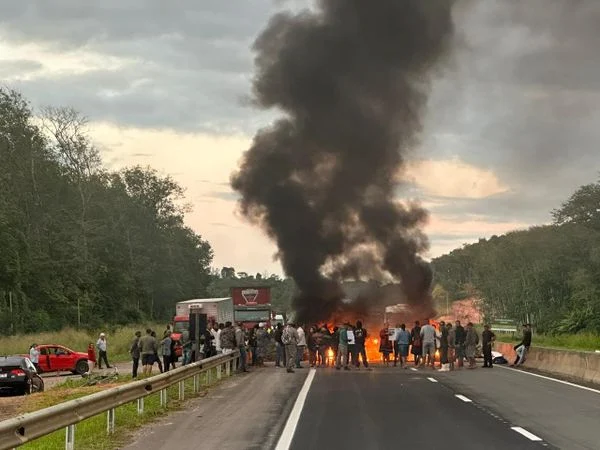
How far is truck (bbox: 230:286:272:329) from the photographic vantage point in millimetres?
50438

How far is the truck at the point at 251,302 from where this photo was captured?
165 feet

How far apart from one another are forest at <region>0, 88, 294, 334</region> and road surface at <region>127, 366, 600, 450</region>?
28539 mm

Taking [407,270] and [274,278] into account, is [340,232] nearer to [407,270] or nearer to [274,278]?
[407,270]

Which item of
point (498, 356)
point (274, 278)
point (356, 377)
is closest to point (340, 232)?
point (498, 356)

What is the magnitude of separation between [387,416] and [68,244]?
62.5 m

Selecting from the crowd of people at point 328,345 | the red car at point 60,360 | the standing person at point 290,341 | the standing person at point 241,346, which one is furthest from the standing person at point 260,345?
the red car at point 60,360

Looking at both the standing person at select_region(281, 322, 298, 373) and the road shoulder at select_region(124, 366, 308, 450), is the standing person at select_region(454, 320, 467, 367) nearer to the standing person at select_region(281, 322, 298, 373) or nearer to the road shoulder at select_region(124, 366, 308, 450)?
the standing person at select_region(281, 322, 298, 373)

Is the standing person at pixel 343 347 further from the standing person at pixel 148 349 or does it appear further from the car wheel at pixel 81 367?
the car wheel at pixel 81 367

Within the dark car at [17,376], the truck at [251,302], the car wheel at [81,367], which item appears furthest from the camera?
the truck at [251,302]

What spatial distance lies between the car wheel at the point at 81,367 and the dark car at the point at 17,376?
1027cm

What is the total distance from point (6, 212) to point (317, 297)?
2694cm

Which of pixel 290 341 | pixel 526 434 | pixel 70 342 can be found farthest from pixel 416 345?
pixel 70 342

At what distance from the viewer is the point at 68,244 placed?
240 feet

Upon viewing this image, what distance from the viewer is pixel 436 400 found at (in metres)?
17.1
